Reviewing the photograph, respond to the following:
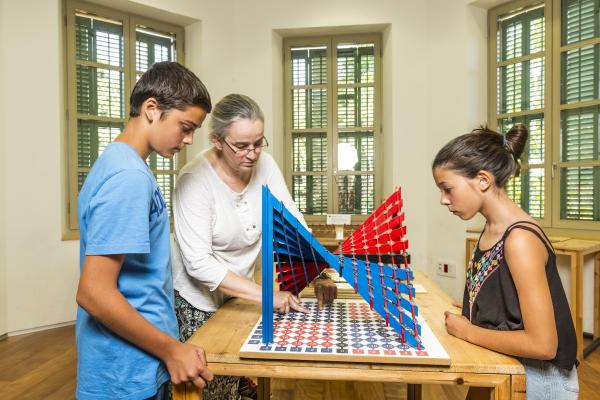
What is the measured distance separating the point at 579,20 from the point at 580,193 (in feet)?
4.37

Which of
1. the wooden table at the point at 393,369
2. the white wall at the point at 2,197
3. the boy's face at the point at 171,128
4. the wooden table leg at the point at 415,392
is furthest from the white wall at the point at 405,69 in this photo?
the boy's face at the point at 171,128

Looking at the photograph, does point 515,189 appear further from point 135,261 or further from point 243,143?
point 135,261

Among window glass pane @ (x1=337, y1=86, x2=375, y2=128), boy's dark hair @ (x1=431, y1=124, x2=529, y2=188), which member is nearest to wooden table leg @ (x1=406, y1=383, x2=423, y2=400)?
boy's dark hair @ (x1=431, y1=124, x2=529, y2=188)

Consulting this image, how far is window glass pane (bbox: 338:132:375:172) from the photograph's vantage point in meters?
4.38

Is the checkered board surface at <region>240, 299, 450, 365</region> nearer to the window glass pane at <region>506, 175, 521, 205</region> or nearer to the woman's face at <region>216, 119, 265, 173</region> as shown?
the woman's face at <region>216, 119, 265, 173</region>

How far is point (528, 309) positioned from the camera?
977mm

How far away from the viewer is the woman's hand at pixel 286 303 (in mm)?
1270

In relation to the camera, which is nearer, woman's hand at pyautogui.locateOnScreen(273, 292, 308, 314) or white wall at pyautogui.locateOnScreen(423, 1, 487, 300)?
woman's hand at pyautogui.locateOnScreen(273, 292, 308, 314)

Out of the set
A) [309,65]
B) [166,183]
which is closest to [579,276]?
[309,65]

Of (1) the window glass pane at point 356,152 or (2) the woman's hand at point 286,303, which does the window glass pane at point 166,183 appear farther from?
(2) the woman's hand at point 286,303

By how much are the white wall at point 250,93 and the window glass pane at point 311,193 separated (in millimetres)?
343

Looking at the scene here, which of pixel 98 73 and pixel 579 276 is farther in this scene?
pixel 98 73

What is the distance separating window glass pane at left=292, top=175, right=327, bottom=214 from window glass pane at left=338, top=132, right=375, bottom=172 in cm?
26

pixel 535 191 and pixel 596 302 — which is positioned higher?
pixel 535 191
